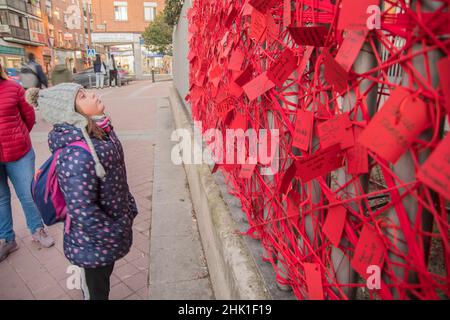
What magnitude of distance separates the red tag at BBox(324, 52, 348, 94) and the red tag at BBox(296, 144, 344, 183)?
0.18 m

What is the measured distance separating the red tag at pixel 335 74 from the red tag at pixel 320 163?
7.0 inches

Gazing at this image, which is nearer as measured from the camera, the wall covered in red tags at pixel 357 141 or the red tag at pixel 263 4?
the wall covered in red tags at pixel 357 141

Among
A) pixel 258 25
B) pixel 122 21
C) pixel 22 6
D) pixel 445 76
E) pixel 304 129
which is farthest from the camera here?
pixel 122 21

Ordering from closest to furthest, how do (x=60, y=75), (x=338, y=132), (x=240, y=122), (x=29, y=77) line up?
(x=338, y=132), (x=240, y=122), (x=60, y=75), (x=29, y=77)

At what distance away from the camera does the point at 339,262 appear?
117cm

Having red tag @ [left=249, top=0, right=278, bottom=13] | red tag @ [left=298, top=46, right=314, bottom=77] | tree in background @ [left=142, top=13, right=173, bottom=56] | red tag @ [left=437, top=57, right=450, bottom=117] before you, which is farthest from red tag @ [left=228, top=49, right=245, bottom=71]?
tree in background @ [left=142, top=13, right=173, bottom=56]

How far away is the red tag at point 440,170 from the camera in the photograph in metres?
0.66

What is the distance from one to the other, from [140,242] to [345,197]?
249 centimetres

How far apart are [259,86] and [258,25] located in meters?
0.32

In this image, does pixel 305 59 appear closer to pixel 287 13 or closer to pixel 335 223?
pixel 287 13

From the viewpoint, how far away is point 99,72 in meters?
20.0

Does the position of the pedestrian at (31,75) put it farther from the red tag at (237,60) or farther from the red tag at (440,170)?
the red tag at (440,170)

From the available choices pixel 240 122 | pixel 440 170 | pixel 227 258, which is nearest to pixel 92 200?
pixel 227 258

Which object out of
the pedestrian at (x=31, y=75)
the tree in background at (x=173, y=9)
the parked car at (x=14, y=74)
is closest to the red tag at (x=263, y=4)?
the tree in background at (x=173, y=9)
